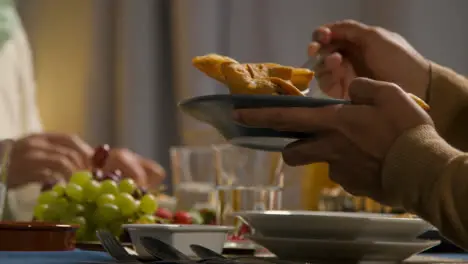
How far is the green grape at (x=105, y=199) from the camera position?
109cm

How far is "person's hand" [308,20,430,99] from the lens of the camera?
1259 millimetres

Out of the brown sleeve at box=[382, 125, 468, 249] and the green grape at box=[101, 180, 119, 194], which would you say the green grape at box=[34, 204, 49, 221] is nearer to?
the green grape at box=[101, 180, 119, 194]

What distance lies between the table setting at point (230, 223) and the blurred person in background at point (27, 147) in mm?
126

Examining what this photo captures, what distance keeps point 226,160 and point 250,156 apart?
0.04 meters

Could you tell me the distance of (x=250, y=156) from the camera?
1.13m

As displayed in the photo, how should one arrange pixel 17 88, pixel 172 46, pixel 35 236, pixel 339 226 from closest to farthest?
pixel 339 226, pixel 35 236, pixel 172 46, pixel 17 88

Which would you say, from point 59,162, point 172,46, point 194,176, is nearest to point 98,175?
point 194,176

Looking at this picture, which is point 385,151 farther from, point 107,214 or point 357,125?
point 107,214

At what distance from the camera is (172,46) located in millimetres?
2998

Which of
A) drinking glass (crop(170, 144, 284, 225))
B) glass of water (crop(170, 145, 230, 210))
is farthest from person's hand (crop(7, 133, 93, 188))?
drinking glass (crop(170, 144, 284, 225))

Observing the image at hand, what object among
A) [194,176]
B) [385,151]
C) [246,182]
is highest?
[385,151]

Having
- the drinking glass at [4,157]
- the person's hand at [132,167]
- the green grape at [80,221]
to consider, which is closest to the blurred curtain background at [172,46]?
the person's hand at [132,167]

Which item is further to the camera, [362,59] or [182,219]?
[362,59]

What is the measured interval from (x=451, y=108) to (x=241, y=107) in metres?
0.58
